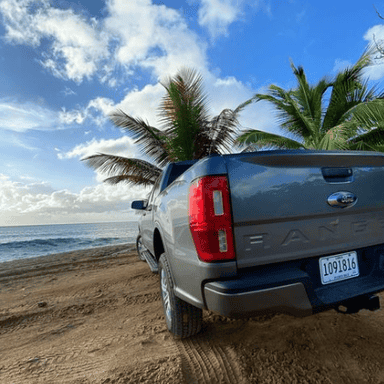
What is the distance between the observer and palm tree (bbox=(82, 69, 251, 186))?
9.64 metres

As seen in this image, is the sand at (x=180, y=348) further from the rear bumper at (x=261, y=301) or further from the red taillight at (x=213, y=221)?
the red taillight at (x=213, y=221)

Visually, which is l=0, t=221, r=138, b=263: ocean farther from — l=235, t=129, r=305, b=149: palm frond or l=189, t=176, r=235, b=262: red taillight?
l=189, t=176, r=235, b=262: red taillight

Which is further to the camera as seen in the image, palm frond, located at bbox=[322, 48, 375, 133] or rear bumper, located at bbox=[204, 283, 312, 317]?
palm frond, located at bbox=[322, 48, 375, 133]

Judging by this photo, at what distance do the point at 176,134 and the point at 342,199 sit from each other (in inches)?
333

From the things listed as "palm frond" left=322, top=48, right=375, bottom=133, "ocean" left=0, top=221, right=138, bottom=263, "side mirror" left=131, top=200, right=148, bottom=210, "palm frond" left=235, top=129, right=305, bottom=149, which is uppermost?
"palm frond" left=322, top=48, right=375, bottom=133

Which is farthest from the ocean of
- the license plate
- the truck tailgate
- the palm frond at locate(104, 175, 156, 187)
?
the license plate

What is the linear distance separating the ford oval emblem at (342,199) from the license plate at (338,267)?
355 mm

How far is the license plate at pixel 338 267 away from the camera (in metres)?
1.77

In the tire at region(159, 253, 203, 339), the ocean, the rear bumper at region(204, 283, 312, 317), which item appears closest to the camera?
the rear bumper at region(204, 283, 312, 317)

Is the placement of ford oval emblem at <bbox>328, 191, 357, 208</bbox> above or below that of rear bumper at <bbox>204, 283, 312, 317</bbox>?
above

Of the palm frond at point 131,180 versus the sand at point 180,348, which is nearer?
the sand at point 180,348

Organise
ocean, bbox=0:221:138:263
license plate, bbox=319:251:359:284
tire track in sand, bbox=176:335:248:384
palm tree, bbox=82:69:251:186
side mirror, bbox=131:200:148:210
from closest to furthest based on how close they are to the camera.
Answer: license plate, bbox=319:251:359:284 → tire track in sand, bbox=176:335:248:384 → side mirror, bbox=131:200:148:210 → palm tree, bbox=82:69:251:186 → ocean, bbox=0:221:138:263

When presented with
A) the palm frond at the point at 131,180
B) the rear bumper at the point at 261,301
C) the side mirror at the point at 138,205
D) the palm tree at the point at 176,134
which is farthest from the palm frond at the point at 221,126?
the rear bumper at the point at 261,301

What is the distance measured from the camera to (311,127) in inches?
439
